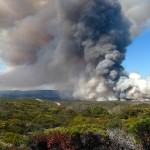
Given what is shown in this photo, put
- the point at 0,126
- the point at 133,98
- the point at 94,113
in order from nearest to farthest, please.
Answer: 1. the point at 0,126
2. the point at 94,113
3. the point at 133,98

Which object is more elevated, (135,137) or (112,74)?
(112,74)

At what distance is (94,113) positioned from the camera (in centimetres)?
10206

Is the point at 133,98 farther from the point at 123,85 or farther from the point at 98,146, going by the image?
the point at 98,146

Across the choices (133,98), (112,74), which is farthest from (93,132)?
(133,98)

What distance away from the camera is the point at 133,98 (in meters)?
144

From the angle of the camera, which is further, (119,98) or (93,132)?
(119,98)

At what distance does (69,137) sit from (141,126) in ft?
19.4

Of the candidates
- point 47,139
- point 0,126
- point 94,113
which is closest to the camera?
point 47,139

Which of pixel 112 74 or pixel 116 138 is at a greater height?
pixel 112 74

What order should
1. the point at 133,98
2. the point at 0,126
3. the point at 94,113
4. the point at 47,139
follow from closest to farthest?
the point at 47,139 → the point at 0,126 → the point at 94,113 → the point at 133,98

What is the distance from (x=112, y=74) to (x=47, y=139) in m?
101

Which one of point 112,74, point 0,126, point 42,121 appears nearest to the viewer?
point 0,126

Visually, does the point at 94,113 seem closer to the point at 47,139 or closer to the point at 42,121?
the point at 42,121

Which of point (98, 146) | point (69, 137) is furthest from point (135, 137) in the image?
point (69, 137)
